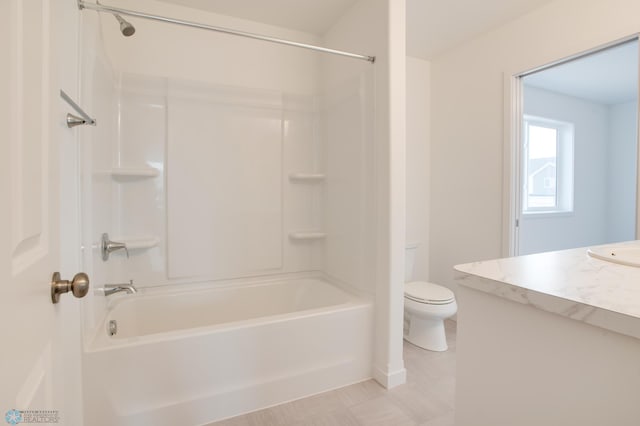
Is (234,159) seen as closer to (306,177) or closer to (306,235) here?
(306,177)

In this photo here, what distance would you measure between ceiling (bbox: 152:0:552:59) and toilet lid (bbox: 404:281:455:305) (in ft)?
6.84

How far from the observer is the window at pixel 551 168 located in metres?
3.54

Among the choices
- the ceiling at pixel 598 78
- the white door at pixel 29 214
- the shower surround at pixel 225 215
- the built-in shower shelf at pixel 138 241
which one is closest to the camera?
the white door at pixel 29 214

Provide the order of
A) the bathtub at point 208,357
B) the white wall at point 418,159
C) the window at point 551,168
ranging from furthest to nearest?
1. the window at point 551,168
2. the white wall at point 418,159
3. the bathtub at point 208,357

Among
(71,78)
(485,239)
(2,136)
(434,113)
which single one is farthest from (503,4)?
(2,136)

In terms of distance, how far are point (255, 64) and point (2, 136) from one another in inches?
88.5

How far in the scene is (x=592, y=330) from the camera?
0.57 meters

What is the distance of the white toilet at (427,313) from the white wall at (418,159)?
57cm

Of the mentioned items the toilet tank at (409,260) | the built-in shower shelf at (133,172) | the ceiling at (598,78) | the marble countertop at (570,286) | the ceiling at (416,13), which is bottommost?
the toilet tank at (409,260)

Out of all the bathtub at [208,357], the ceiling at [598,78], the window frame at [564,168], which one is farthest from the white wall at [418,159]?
the window frame at [564,168]

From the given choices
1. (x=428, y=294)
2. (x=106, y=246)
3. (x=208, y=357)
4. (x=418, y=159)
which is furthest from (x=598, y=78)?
(x=106, y=246)

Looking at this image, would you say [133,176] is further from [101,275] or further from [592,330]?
[592,330]

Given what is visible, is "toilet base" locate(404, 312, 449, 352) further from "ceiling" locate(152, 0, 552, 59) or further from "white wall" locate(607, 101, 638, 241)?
"white wall" locate(607, 101, 638, 241)

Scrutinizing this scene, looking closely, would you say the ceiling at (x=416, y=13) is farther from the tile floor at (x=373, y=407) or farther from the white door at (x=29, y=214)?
the tile floor at (x=373, y=407)
